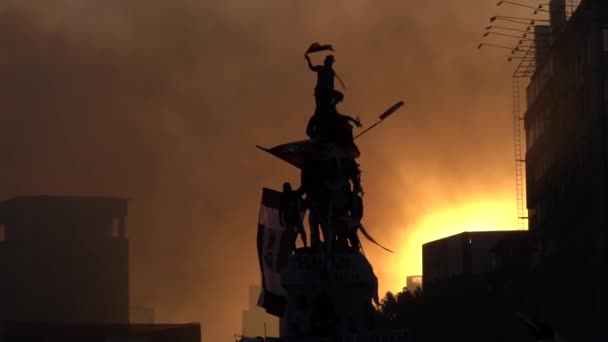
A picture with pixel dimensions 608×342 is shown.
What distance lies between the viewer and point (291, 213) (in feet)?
151

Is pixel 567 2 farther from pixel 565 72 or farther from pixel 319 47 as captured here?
pixel 319 47

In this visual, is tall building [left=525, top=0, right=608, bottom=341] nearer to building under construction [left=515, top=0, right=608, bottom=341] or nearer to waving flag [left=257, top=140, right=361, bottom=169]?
building under construction [left=515, top=0, right=608, bottom=341]

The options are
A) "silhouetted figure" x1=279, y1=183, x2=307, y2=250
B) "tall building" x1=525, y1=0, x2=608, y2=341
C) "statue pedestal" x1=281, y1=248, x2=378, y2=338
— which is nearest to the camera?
"statue pedestal" x1=281, y1=248, x2=378, y2=338

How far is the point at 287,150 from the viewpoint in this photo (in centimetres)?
4575

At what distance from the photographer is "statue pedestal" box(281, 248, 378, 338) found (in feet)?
147

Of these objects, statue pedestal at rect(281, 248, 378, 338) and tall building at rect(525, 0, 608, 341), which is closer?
statue pedestal at rect(281, 248, 378, 338)

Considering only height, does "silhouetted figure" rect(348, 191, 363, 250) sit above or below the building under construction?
below

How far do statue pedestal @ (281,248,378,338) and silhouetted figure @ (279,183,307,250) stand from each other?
118 centimetres

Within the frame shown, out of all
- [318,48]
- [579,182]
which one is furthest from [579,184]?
[318,48]

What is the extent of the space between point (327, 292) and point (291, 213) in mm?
2628

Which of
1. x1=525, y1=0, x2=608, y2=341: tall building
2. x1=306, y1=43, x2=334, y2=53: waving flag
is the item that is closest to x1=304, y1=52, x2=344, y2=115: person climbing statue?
x1=306, y1=43, x2=334, y2=53: waving flag

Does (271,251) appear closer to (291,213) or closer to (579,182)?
(291,213)

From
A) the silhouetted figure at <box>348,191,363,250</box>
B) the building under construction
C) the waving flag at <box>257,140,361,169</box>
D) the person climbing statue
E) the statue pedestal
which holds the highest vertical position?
the building under construction

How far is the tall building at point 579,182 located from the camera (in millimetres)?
159000
